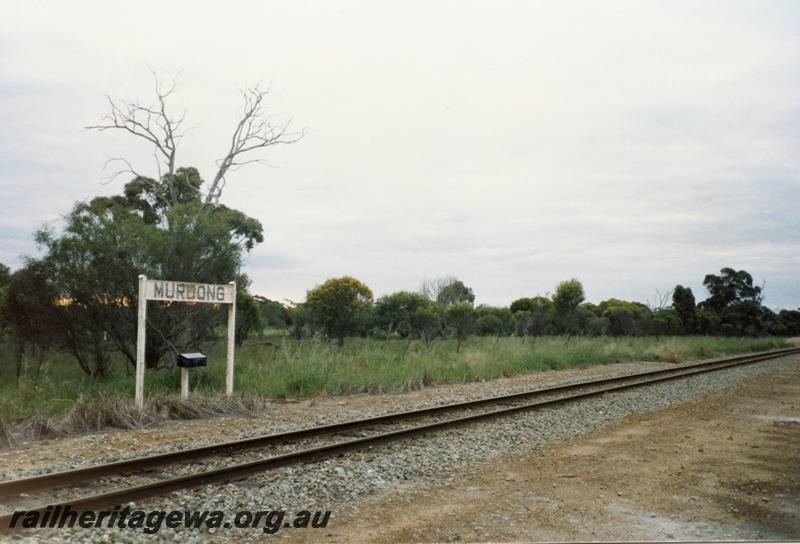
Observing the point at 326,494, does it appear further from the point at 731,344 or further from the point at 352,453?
the point at 731,344

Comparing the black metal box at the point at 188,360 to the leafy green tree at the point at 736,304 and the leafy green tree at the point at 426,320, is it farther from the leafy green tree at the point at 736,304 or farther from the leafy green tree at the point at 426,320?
the leafy green tree at the point at 736,304

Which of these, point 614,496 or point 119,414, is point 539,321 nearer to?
point 119,414

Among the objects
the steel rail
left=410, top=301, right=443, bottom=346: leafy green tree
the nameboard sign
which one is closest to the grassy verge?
the nameboard sign

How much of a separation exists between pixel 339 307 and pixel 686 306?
38156 mm

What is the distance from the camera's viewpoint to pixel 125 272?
13.9 metres

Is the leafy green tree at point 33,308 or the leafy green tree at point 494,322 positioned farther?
the leafy green tree at point 494,322

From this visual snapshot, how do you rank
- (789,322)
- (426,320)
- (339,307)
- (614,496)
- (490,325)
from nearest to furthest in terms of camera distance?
(614,496)
(339,307)
(426,320)
(490,325)
(789,322)

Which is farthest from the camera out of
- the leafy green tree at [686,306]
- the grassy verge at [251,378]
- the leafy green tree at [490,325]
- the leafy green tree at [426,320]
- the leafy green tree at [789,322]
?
the leafy green tree at [789,322]

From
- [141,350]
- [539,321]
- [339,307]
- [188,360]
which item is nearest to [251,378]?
[188,360]

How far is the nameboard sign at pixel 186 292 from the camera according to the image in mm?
11391

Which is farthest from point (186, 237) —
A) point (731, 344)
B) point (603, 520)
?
point (731, 344)

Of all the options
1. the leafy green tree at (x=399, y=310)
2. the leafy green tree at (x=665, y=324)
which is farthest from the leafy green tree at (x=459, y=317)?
the leafy green tree at (x=665, y=324)

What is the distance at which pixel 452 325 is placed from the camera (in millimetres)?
37281

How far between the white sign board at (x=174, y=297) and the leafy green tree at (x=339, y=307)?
1777cm
